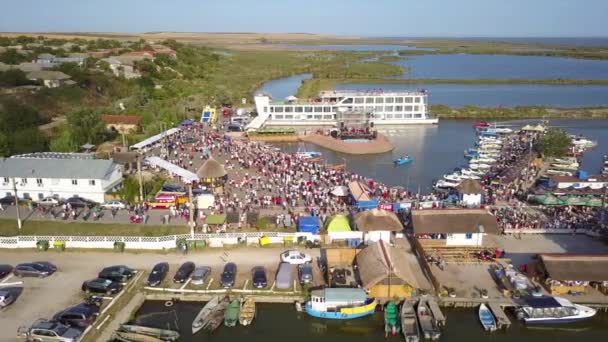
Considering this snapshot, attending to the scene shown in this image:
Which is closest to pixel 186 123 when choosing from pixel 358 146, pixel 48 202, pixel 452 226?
→ pixel 358 146

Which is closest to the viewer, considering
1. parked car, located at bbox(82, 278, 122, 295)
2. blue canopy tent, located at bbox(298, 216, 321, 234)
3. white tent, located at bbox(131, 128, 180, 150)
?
parked car, located at bbox(82, 278, 122, 295)

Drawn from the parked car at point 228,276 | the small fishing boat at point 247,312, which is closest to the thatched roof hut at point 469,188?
the parked car at point 228,276

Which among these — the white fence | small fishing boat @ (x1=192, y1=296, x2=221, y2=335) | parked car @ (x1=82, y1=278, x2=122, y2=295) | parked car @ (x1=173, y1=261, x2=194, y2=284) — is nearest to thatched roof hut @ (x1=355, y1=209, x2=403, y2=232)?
the white fence

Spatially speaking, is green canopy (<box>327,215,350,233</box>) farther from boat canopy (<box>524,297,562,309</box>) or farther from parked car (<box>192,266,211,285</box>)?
boat canopy (<box>524,297,562,309</box>)

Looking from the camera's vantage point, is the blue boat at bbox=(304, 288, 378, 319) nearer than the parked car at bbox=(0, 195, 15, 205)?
Yes

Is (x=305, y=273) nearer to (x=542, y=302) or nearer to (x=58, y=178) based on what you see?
(x=542, y=302)

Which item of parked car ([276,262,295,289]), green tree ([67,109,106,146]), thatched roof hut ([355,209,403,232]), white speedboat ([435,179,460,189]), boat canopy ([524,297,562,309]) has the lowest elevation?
boat canopy ([524,297,562,309])
